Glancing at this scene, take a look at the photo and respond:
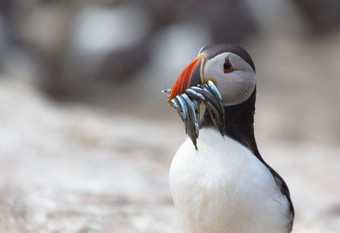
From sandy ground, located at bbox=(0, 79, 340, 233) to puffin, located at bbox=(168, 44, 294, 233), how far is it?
44.3 inches

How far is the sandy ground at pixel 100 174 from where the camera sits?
3455 millimetres

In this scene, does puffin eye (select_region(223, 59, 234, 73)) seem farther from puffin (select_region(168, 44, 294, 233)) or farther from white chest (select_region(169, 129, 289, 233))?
white chest (select_region(169, 129, 289, 233))

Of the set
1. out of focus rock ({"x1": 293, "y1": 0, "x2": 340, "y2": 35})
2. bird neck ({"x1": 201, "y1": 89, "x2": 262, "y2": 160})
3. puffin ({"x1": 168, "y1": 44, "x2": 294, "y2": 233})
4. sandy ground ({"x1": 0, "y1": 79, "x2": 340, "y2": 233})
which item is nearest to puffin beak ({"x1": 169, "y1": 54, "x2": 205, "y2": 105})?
puffin ({"x1": 168, "y1": 44, "x2": 294, "y2": 233})

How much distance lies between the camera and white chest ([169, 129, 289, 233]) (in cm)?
229

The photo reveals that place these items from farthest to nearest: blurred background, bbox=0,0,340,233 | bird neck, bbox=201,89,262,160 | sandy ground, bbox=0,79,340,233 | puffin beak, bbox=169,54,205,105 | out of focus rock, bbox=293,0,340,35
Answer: out of focus rock, bbox=293,0,340,35 → blurred background, bbox=0,0,340,233 → sandy ground, bbox=0,79,340,233 → bird neck, bbox=201,89,262,160 → puffin beak, bbox=169,54,205,105

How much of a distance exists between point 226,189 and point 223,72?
48cm

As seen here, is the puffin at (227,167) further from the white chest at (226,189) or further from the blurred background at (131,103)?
the blurred background at (131,103)

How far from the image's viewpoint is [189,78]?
228 centimetres

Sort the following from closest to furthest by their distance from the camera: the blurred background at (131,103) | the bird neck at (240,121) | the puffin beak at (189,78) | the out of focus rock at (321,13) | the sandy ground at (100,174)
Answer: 1. the puffin beak at (189,78)
2. the bird neck at (240,121)
3. the sandy ground at (100,174)
4. the blurred background at (131,103)
5. the out of focus rock at (321,13)

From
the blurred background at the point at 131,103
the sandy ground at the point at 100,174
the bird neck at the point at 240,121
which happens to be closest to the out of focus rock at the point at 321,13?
the blurred background at the point at 131,103

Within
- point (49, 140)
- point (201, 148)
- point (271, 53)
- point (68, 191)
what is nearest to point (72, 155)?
point (49, 140)

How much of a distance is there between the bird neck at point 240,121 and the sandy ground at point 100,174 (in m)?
1.25

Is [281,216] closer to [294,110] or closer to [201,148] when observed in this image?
[201,148]

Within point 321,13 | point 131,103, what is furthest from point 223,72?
point 321,13
